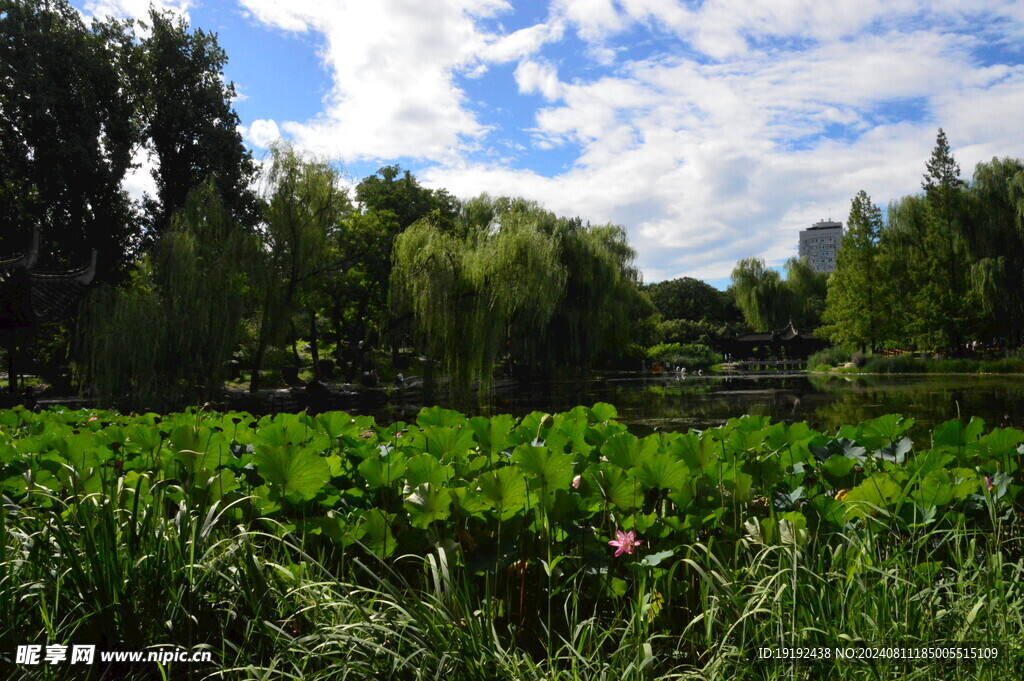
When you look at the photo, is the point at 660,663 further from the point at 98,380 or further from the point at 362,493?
the point at 98,380

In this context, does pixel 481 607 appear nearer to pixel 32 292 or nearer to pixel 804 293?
pixel 32 292

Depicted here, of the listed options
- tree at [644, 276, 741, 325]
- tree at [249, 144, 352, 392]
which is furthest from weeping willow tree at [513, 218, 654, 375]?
tree at [644, 276, 741, 325]

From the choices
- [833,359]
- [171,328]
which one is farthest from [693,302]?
[171,328]

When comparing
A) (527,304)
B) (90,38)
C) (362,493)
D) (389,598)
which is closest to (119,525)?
(362,493)

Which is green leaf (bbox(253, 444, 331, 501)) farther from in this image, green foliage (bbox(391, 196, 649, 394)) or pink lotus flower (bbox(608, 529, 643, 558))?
green foliage (bbox(391, 196, 649, 394))

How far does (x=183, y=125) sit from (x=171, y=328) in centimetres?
1241

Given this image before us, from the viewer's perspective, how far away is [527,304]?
16406 mm

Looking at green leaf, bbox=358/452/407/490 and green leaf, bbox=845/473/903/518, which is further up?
green leaf, bbox=358/452/407/490

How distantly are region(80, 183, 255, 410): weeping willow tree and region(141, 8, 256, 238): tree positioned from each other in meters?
8.81

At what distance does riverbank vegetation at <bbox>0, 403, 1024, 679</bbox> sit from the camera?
1.39 meters

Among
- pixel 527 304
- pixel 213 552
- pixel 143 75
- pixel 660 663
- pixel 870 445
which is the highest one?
pixel 143 75

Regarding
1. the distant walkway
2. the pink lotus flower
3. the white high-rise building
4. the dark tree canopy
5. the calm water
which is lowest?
the calm water

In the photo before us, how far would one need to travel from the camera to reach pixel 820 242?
489 ft

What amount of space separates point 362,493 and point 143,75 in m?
25.6
